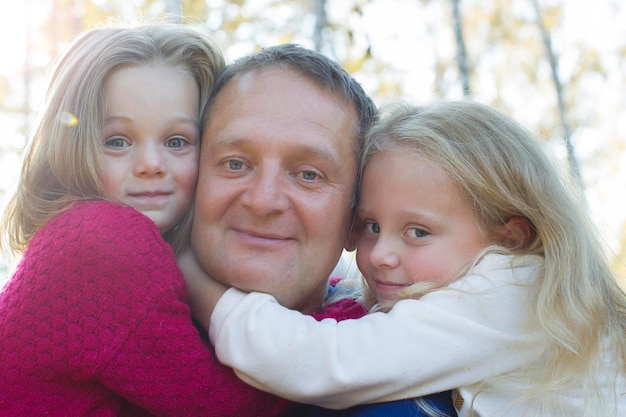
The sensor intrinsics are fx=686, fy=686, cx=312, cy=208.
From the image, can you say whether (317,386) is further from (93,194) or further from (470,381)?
(93,194)

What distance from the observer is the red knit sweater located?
1.96 meters

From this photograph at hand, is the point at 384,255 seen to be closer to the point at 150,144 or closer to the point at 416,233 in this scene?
the point at 416,233

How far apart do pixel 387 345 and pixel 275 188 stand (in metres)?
0.68

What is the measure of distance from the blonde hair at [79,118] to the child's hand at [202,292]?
0.22 m

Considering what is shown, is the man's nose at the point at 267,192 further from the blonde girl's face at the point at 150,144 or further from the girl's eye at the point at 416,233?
the girl's eye at the point at 416,233

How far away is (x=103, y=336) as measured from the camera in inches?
77.3

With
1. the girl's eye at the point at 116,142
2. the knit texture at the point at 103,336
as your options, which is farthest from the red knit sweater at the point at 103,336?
the girl's eye at the point at 116,142

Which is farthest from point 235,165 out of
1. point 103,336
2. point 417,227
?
point 103,336

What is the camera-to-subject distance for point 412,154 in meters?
2.47

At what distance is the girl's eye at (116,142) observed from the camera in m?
2.51

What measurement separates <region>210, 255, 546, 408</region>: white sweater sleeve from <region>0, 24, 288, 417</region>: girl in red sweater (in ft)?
0.48

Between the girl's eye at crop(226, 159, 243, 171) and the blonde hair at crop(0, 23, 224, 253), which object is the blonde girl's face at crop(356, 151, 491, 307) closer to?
the girl's eye at crop(226, 159, 243, 171)

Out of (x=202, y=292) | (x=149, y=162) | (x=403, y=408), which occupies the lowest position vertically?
(x=403, y=408)

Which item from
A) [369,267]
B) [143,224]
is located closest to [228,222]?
[143,224]
